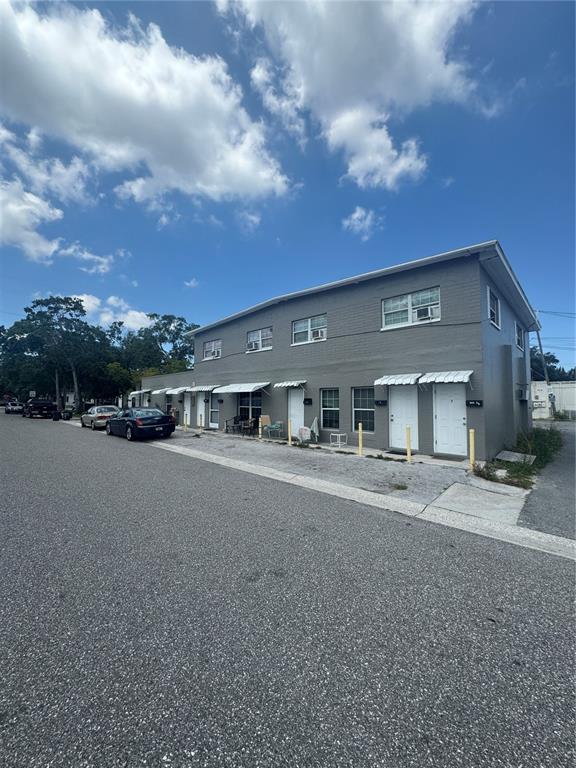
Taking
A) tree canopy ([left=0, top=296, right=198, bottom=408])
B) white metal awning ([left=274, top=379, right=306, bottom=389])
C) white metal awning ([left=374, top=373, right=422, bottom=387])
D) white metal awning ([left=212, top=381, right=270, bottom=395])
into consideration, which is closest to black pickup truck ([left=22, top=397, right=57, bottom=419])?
tree canopy ([left=0, top=296, right=198, bottom=408])

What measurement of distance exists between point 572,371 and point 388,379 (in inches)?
2744

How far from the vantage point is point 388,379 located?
35.7 ft

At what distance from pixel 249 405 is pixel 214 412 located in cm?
→ 340

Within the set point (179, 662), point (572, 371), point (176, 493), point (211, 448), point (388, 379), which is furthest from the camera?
point (572, 371)

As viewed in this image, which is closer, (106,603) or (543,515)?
(106,603)

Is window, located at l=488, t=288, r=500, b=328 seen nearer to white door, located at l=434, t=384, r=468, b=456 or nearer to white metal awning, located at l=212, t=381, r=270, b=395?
white door, located at l=434, t=384, r=468, b=456

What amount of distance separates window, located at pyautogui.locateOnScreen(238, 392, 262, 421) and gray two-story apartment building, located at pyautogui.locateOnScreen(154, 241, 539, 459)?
0.05 meters

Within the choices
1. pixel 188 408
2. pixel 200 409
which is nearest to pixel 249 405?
pixel 200 409

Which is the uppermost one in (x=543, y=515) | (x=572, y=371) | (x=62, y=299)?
(x=62, y=299)

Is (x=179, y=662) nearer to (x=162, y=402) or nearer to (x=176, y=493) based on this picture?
(x=176, y=493)

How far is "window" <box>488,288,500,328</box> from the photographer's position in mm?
10969

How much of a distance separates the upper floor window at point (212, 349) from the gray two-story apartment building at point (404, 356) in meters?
3.02

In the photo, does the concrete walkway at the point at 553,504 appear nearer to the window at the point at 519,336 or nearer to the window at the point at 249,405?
the window at the point at 519,336

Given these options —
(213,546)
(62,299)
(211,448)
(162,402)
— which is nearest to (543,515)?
(213,546)
